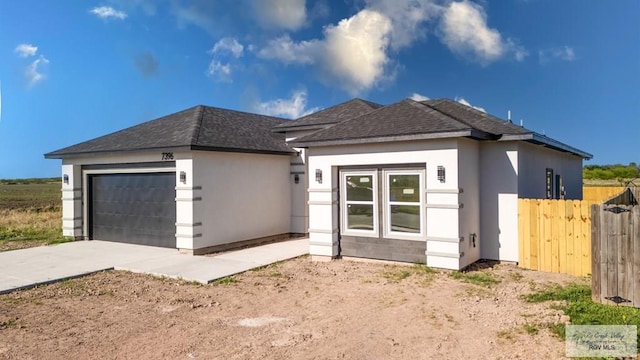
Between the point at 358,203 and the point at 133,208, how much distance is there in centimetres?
762

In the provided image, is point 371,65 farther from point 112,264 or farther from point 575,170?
point 112,264

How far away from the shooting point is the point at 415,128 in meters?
8.91

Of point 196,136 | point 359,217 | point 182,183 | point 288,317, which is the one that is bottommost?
point 288,317

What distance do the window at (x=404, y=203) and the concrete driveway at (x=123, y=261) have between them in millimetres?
2896

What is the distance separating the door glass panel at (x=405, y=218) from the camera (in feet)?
30.0

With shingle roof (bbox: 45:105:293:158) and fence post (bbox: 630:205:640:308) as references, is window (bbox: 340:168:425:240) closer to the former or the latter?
fence post (bbox: 630:205:640:308)

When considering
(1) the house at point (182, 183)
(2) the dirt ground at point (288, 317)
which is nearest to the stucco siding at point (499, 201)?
(2) the dirt ground at point (288, 317)

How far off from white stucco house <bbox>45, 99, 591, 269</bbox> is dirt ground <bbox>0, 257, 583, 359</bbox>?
3.88 feet

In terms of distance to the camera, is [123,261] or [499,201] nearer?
[499,201]

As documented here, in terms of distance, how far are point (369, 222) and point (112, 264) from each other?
6.43 metres

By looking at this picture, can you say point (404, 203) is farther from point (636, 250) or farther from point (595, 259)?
point (636, 250)

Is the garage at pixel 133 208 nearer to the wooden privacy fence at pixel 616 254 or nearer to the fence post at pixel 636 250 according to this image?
the wooden privacy fence at pixel 616 254

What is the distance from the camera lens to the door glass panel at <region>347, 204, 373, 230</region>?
9.72 metres

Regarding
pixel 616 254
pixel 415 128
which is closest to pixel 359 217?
pixel 415 128
